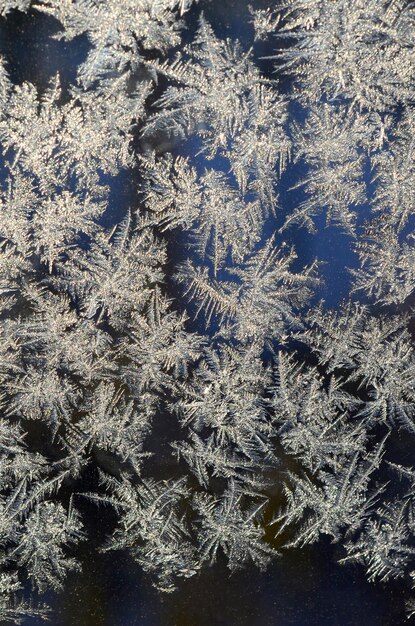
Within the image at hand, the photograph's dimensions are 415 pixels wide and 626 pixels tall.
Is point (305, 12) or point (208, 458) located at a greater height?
point (305, 12)

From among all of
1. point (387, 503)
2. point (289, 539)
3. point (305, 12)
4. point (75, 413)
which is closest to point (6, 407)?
point (75, 413)

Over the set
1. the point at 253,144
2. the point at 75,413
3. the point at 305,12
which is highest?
the point at 305,12

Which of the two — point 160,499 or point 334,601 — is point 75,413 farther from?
point 334,601

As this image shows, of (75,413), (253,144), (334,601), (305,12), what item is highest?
(305,12)

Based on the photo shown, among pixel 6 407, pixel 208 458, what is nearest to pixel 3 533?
pixel 6 407

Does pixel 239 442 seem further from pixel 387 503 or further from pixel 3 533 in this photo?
pixel 3 533

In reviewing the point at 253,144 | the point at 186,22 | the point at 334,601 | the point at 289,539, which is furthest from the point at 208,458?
the point at 186,22

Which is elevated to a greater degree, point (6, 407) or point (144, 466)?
point (6, 407)

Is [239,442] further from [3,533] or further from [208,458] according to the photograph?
[3,533]
